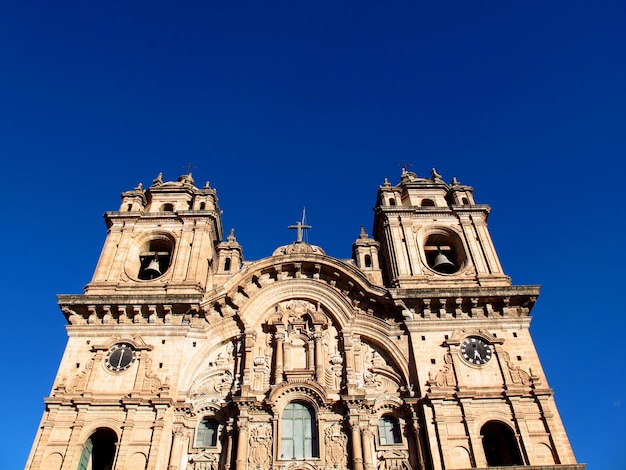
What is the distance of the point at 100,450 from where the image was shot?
21.2 m

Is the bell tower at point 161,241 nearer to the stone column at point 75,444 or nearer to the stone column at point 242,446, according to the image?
the stone column at point 75,444

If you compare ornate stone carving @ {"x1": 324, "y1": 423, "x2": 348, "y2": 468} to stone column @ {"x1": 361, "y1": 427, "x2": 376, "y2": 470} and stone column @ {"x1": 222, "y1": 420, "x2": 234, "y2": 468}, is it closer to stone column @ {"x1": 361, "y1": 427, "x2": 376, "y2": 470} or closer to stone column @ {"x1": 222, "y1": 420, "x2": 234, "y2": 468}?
stone column @ {"x1": 361, "y1": 427, "x2": 376, "y2": 470}

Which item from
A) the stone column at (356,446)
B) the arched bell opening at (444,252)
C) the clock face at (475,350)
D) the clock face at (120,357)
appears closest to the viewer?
the stone column at (356,446)

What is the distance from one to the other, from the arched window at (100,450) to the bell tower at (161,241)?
6.33 m

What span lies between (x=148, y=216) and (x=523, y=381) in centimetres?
1895

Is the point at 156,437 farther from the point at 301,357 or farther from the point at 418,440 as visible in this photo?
the point at 418,440

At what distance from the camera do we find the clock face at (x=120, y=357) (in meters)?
22.1

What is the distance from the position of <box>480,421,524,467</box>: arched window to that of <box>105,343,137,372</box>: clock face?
13.9 meters

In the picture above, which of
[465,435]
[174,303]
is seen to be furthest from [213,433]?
[465,435]

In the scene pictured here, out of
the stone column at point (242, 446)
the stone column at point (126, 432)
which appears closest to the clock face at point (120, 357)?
the stone column at point (126, 432)

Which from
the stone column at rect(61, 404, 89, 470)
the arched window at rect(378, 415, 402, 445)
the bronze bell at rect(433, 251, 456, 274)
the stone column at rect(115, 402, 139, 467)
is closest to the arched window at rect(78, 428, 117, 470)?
the stone column at rect(61, 404, 89, 470)

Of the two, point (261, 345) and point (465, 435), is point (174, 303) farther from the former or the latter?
point (465, 435)

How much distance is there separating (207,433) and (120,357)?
15.5ft

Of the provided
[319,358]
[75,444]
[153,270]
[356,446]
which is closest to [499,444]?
[356,446]
